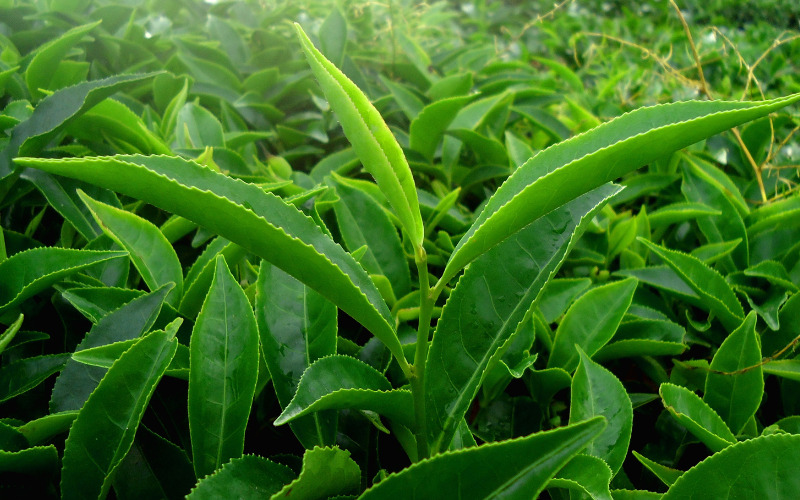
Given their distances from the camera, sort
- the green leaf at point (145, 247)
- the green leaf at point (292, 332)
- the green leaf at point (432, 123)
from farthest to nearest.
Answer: the green leaf at point (432, 123)
the green leaf at point (145, 247)
the green leaf at point (292, 332)

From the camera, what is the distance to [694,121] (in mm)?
632

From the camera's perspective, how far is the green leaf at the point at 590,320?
1.12 m

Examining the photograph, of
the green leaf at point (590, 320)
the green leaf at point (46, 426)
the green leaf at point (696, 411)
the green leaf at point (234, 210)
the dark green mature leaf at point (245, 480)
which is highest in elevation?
the green leaf at point (234, 210)

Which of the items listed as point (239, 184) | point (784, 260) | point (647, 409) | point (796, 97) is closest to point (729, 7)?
point (784, 260)

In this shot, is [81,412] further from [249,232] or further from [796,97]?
[796,97]

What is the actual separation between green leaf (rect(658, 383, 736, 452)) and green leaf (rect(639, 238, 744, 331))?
0.27 meters

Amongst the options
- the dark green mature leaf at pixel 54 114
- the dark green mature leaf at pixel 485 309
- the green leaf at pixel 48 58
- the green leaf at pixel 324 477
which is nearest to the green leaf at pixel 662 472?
the dark green mature leaf at pixel 485 309

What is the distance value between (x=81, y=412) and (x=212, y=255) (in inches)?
15.3

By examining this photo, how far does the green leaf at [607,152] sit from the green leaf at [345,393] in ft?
0.64

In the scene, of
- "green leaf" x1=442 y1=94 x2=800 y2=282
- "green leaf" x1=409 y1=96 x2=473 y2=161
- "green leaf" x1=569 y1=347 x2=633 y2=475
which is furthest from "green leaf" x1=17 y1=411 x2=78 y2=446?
"green leaf" x1=409 y1=96 x2=473 y2=161

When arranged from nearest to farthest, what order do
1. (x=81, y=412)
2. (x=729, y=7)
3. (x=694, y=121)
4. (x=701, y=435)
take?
(x=694, y=121), (x=81, y=412), (x=701, y=435), (x=729, y=7)

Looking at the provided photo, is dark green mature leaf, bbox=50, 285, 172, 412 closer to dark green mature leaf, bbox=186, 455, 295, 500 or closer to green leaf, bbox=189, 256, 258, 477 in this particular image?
green leaf, bbox=189, 256, 258, 477

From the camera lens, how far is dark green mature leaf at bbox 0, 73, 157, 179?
A: 1.16m

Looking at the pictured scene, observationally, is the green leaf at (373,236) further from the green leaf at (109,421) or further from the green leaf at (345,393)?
the green leaf at (109,421)
